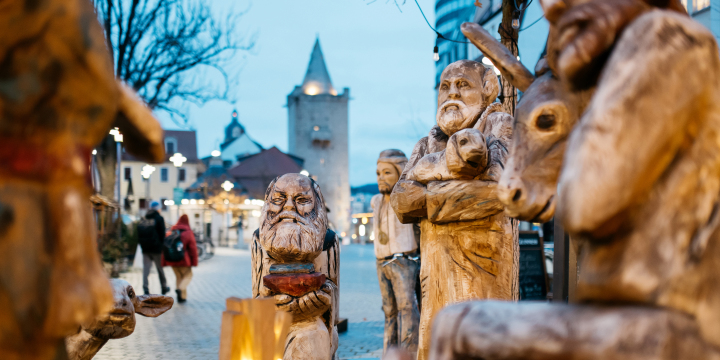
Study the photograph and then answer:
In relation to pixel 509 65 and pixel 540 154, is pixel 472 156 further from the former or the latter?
pixel 540 154

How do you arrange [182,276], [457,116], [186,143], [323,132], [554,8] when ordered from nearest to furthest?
[554,8] < [457,116] < [182,276] < [186,143] < [323,132]

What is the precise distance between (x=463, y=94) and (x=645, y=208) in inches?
89.7

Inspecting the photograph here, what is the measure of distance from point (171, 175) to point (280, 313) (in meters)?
54.1

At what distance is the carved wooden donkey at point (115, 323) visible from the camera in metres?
2.48

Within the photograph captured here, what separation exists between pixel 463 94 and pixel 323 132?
6121 centimetres

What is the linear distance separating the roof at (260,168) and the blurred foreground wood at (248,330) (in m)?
51.0

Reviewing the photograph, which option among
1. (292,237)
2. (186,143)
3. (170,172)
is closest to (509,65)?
(292,237)

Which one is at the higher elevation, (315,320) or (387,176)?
(387,176)

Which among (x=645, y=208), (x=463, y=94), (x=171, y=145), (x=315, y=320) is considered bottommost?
(x=315, y=320)

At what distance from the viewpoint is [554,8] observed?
5.08 ft

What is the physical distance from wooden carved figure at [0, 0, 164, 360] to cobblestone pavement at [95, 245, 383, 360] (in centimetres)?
587

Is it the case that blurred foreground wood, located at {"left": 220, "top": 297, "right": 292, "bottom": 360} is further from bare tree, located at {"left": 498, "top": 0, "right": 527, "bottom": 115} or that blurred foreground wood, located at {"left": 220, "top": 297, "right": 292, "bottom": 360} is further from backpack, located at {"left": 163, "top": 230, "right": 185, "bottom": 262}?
backpack, located at {"left": 163, "top": 230, "right": 185, "bottom": 262}

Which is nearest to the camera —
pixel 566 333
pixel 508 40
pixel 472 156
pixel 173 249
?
pixel 566 333

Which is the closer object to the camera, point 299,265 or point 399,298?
point 299,265
